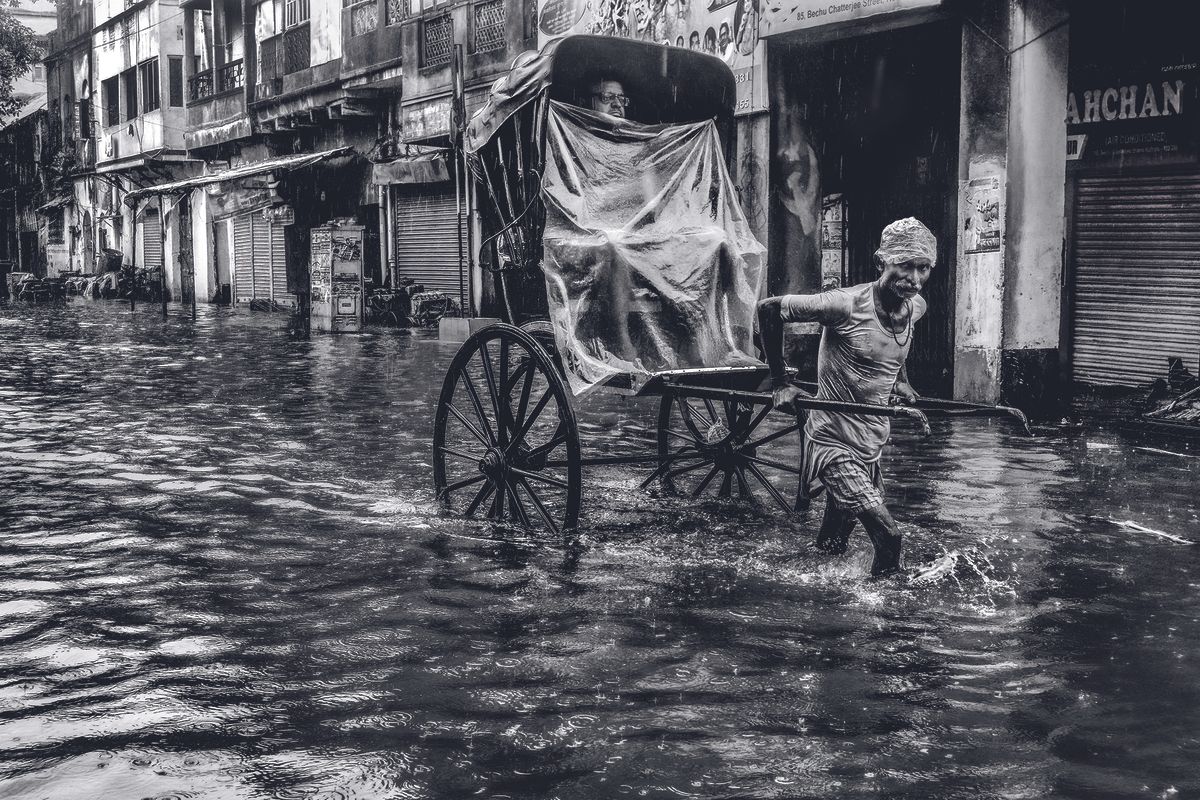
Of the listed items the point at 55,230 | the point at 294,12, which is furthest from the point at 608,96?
the point at 55,230

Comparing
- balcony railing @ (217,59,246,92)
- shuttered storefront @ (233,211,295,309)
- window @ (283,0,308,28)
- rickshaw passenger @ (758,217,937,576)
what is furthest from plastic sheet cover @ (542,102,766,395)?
balcony railing @ (217,59,246,92)

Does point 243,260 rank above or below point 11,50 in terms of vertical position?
below

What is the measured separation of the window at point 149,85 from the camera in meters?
38.0

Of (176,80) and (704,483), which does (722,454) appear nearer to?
(704,483)

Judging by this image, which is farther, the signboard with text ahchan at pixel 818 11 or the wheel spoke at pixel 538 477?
the signboard with text ahchan at pixel 818 11

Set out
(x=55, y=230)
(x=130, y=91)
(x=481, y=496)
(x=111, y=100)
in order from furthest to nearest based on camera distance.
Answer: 1. (x=55, y=230)
2. (x=111, y=100)
3. (x=130, y=91)
4. (x=481, y=496)

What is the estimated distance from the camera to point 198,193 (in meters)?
36.8

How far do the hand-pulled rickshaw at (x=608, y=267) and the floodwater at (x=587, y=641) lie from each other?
0.39m

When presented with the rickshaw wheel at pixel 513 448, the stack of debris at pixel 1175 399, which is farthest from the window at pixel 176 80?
the rickshaw wheel at pixel 513 448

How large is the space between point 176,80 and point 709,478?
1351 inches

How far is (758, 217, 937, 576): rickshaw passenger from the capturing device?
511 cm

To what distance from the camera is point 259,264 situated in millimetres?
33438

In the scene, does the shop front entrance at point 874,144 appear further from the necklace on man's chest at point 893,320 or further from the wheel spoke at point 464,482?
the necklace on man's chest at point 893,320

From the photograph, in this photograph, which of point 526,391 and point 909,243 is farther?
point 526,391
